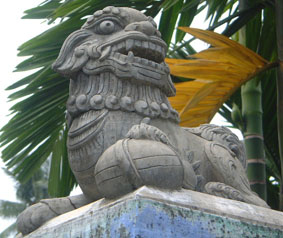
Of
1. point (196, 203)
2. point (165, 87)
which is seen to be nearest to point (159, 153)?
point (196, 203)

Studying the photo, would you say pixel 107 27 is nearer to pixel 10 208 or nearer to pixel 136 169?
pixel 136 169

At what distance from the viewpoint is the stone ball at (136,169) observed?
2.47 meters

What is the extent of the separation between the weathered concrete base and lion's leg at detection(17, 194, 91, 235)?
0.57 feet

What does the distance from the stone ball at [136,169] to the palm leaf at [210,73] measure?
2518mm

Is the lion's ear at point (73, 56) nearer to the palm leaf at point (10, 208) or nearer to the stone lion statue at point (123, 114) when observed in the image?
the stone lion statue at point (123, 114)

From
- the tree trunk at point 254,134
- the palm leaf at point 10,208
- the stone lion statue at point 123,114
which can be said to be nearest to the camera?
the stone lion statue at point 123,114

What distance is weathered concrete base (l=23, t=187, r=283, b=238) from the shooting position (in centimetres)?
226

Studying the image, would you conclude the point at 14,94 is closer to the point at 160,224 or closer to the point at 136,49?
the point at 136,49

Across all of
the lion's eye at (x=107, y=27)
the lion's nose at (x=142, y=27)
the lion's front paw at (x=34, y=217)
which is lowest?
the lion's front paw at (x=34, y=217)

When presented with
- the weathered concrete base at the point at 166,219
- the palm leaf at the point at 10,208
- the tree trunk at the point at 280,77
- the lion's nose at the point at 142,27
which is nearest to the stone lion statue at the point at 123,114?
the lion's nose at the point at 142,27

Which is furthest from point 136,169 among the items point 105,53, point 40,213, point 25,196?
point 25,196

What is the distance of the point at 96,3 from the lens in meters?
5.47

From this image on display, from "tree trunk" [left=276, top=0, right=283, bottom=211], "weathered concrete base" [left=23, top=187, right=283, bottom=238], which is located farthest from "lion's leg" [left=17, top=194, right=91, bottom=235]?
"tree trunk" [left=276, top=0, right=283, bottom=211]

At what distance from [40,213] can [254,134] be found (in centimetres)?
322
